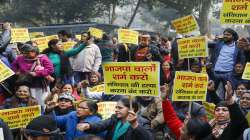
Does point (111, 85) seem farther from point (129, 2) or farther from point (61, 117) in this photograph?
point (129, 2)

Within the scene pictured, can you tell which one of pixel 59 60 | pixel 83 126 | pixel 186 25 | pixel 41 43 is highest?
pixel 186 25

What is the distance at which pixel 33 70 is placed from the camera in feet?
27.3

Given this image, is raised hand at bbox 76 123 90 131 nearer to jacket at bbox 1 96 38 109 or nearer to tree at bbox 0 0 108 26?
jacket at bbox 1 96 38 109

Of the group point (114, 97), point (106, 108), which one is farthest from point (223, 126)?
point (114, 97)

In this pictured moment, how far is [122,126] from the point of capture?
235 inches

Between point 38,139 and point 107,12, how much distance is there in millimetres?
34923

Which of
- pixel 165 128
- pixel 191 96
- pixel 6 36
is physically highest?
pixel 6 36

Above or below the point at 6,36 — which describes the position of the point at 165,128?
below

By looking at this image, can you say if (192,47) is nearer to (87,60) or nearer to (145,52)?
(145,52)

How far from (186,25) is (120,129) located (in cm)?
529

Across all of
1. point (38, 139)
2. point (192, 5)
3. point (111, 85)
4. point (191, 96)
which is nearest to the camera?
point (38, 139)

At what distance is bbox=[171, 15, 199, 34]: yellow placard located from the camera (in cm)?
1080

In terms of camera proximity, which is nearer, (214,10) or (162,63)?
(162,63)

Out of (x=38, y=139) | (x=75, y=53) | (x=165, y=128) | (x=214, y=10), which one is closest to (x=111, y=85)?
(x=165, y=128)
